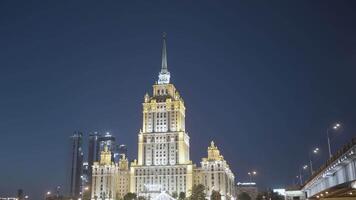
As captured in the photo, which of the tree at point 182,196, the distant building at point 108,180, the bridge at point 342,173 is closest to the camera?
the bridge at point 342,173

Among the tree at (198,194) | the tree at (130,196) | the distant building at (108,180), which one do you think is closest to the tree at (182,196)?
the tree at (198,194)

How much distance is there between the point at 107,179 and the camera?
6422 inches

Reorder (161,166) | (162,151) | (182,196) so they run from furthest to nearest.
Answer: (162,151) < (161,166) < (182,196)

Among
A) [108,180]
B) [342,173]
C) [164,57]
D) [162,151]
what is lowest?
[342,173]

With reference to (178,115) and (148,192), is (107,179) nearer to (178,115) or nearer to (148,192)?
(148,192)

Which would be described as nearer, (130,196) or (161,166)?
(130,196)

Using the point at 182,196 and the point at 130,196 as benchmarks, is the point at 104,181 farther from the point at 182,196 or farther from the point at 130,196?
the point at 182,196

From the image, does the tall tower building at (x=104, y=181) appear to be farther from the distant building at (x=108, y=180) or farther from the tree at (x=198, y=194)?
the tree at (x=198, y=194)

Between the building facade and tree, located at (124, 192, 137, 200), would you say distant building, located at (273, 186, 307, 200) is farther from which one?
tree, located at (124, 192, 137, 200)

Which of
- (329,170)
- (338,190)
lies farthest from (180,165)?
(338,190)

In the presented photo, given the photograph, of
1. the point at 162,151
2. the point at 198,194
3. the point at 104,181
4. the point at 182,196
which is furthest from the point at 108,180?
the point at 198,194

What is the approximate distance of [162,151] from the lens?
16100 cm

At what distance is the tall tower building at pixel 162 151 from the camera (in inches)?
6112

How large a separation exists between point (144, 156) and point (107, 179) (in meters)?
16.7
